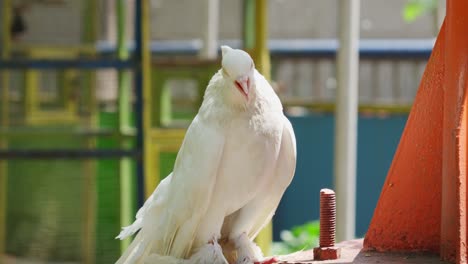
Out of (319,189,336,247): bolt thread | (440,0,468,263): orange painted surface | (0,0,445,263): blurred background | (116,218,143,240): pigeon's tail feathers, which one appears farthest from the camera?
(0,0,445,263): blurred background

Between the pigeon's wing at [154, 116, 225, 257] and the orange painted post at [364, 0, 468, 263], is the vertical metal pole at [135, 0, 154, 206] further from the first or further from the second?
the orange painted post at [364, 0, 468, 263]

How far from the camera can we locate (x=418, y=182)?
327cm

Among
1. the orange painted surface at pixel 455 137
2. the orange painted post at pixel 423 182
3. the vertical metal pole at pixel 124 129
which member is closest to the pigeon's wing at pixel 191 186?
the orange painted post at pixel 423 182

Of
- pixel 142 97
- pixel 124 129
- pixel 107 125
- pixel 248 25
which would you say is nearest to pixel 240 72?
pixel 142 97

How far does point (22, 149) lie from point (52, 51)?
1.39m

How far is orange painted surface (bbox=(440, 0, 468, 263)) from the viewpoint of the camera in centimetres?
291

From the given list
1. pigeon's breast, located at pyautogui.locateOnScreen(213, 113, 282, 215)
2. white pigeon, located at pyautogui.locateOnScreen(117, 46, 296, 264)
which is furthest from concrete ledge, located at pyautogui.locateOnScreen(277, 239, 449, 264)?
pigeon's breast, located at pyautogui.locateOnScreen(213, 113, 282, 215)

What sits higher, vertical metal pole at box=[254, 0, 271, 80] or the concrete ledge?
vertical metal pole at box=[254, 0, 271, 80]

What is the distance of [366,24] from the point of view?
38.3ft

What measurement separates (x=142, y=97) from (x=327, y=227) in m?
3.65

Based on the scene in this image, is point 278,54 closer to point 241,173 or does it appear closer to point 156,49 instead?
point 156,49

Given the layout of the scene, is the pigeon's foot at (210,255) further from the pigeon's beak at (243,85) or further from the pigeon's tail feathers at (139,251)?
the pigeon's beak at (243,85)

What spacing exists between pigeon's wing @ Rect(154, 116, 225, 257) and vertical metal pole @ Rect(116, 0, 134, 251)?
126 inches

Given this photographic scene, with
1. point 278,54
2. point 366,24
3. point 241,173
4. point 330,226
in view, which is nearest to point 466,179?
point 330,226
